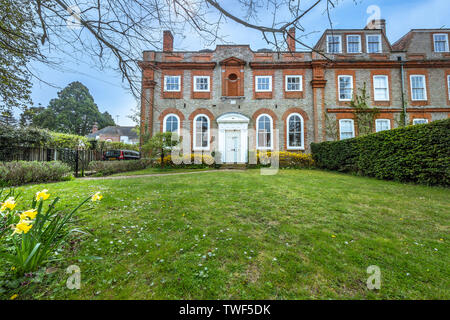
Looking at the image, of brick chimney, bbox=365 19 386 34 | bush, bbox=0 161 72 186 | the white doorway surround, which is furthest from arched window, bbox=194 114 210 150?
brick chimney, bbox=365 19 386 34

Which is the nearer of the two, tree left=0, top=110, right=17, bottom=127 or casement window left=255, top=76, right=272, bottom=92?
tree left=0, top=110, right=17, bottom=127

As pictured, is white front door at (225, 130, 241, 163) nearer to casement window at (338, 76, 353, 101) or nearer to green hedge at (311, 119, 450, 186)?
green hedge at (311, 119, 450, 186)

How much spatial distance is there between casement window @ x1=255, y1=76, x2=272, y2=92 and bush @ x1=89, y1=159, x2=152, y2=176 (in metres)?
9.99

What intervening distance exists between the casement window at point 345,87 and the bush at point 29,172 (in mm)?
17602

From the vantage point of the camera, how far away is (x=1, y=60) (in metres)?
4.84

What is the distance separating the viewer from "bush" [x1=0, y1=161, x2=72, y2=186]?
576cm

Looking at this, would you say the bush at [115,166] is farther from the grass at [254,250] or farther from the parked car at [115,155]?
the grass at [254,250]

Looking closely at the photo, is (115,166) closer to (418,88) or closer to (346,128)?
(346,128)

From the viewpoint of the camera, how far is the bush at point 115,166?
9.95 metres

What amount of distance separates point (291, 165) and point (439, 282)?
35.0ft

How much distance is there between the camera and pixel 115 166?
10.9 m
